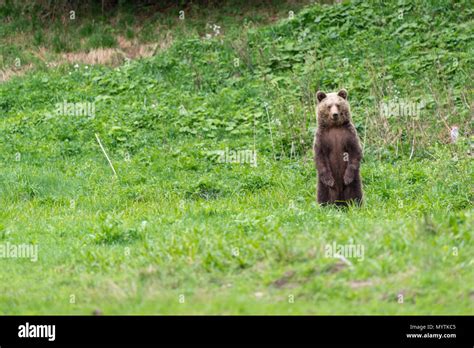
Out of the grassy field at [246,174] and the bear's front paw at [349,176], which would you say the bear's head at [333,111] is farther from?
the grassy field at [246,174]

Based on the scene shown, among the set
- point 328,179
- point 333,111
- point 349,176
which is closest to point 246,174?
point 328,179

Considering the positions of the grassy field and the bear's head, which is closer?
the grassy field

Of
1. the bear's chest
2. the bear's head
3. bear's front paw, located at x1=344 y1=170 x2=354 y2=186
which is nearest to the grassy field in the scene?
bear's front paw, located at x1=344 y1=170 x2=354 y2=186

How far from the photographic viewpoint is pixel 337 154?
1259 centimetres

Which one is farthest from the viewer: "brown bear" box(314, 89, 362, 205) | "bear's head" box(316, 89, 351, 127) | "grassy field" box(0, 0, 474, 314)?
"brown bear" box(314, 89, 362, 205)

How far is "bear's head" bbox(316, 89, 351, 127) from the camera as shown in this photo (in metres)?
12.4

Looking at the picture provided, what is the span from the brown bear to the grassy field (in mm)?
561

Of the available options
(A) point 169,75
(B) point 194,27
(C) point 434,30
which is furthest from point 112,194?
(B) point 194,27

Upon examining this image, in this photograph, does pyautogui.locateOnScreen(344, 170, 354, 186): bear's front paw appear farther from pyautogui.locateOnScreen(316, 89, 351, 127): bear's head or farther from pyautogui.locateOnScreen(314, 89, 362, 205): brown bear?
pyautogui.locateOnScreen(316, 89, 351, 127): bear's head

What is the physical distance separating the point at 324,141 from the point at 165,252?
451 centimetres

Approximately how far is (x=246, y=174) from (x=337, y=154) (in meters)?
2.76

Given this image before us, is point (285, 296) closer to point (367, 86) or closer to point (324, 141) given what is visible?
point (324, 141)

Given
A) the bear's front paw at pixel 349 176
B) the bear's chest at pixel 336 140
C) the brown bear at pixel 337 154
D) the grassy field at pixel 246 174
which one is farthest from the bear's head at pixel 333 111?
the grassy field at pixel 246 174

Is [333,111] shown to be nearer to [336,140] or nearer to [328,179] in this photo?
[336,140]
